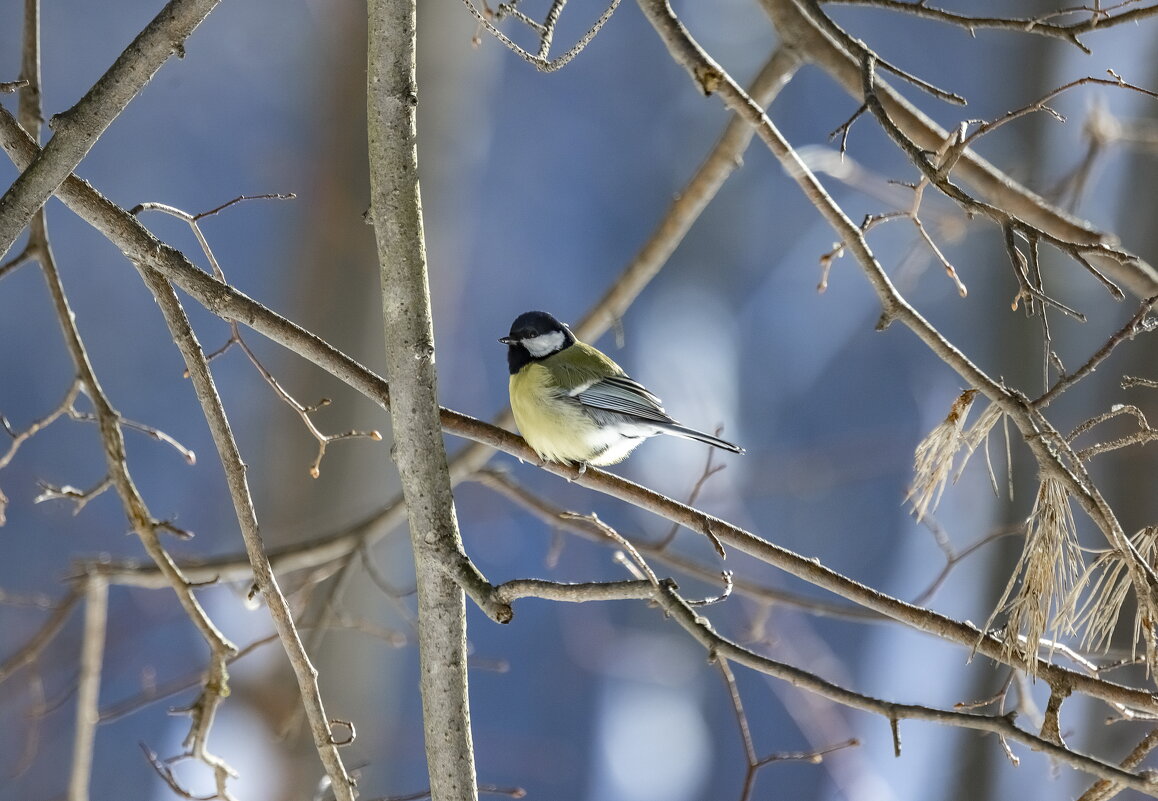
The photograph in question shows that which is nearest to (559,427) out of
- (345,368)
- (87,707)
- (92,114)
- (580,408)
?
(580,408)

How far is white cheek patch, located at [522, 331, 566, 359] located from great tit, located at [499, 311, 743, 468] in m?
0.02

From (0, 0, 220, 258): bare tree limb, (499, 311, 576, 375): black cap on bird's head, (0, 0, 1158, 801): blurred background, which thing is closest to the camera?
(0, 0, 220, 258): bare tree limb

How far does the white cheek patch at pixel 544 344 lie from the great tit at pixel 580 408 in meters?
0.02

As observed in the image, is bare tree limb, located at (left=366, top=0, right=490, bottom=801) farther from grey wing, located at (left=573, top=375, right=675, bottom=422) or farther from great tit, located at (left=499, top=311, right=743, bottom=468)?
grey wing, located at (left=573, top=375, right=675, bottom=422)

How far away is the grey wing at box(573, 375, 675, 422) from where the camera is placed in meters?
2.07

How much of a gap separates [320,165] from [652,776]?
10.3 ft

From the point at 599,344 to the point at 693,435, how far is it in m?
3.43

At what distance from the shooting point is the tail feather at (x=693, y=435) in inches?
68.9

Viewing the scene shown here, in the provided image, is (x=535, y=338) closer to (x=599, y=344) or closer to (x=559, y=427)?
(x=559, y=427)

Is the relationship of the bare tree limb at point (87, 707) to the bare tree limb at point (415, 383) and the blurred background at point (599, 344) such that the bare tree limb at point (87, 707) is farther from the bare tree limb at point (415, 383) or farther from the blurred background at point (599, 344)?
the blurred background at point (599, 344)

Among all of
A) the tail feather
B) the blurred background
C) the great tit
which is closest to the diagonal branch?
the tail feather

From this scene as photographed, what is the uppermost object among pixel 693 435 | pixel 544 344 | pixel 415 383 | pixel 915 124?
pixel 544 344

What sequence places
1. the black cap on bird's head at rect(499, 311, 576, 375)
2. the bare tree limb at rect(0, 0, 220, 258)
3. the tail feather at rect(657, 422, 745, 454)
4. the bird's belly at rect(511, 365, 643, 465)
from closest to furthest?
the bare tree limb at rect(0, 0, 220, 258) → the tail feather at rect(657, 422, 745, 454) → the bird's belly at rect(511, 365, 643, 465) → the black cap on bird's head at rect(499, 311, 576, 375)

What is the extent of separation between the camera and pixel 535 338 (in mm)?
2330
